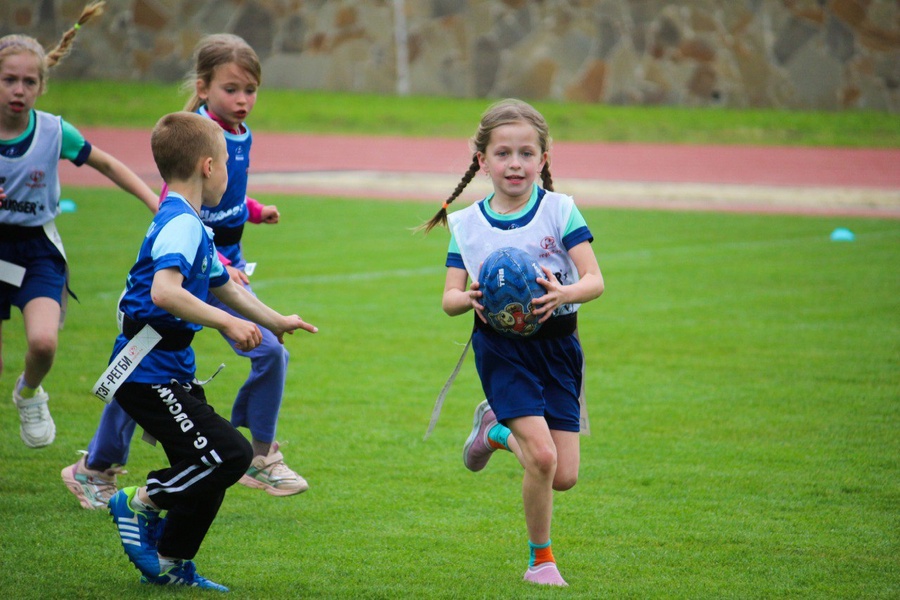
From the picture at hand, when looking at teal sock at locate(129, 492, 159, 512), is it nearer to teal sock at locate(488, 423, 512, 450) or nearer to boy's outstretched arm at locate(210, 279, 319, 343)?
boy's outstretched arm at locate(210, 279, 319, 343)

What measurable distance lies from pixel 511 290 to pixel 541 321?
17 cm

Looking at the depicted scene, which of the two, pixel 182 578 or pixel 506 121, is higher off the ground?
pixel 506 121

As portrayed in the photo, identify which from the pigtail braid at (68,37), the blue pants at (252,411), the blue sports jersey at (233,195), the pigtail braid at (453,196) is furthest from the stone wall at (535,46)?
the pigtail braid at (453,196)

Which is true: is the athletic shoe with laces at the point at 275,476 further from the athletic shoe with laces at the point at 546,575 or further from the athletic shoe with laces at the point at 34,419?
the athletic shoe with laces at the point at 546,575

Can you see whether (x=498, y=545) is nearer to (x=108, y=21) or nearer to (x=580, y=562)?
(x=580, y=562)

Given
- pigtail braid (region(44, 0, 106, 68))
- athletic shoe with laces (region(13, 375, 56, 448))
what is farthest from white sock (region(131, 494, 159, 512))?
pigtail braid (region(44, 0, 106, 68))

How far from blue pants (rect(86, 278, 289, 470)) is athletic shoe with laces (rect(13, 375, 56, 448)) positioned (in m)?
0.38

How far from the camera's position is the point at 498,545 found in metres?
4.99

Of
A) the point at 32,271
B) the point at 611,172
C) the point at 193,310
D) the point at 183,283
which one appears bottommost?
the point at 193,310

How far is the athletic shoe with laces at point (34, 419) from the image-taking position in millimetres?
5750

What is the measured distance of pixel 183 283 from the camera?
4250mm

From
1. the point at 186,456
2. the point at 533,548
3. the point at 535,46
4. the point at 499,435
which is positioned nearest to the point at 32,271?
the point at 186,456

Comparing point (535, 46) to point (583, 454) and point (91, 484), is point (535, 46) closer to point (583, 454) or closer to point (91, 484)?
point (583, 454)

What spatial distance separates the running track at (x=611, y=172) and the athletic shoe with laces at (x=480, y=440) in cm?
1321
